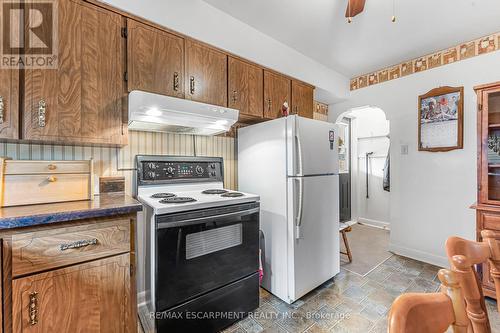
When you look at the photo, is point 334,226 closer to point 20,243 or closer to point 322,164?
point 322,164

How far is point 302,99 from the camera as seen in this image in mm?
2779

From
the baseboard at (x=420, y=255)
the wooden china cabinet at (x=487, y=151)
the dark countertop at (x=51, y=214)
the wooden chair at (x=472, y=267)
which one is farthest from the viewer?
the baseboard at (x=420, y=255)

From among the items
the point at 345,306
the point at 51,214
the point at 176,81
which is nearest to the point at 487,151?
the point at 345,306

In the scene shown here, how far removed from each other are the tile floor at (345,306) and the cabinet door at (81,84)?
68.2 inches

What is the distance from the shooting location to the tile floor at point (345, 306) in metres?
1.67

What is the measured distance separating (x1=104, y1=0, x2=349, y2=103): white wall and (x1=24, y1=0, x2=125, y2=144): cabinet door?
0.22m

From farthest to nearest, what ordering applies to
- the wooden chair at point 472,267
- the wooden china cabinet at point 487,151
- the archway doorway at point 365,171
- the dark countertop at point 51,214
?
the archway doorway at point 365,171 → the wooden china cabinet at point 487,151 → the dark countertop at point 51,214 → the wooden chair at point 472,267

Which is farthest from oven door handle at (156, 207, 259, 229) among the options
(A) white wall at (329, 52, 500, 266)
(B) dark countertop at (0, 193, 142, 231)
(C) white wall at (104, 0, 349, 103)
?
(A) white wall at (329, 52, 500, 266)

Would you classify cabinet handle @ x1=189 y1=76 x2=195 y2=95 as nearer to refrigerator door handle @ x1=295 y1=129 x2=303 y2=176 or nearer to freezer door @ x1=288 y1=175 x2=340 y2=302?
refrigerator door handle @ x1=295 y1=129 x2=303 y2=176

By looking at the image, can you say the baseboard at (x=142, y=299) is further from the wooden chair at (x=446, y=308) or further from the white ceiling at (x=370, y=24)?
the white ceiling at (x=370, y=24)

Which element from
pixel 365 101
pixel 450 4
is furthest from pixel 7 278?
pixel 365 101

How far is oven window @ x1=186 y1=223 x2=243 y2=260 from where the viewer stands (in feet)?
4.87

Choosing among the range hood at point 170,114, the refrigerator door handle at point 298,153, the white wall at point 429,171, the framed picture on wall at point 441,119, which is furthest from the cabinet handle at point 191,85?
the framed picture on wall at point 441,119

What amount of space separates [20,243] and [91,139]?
0.70 metres
